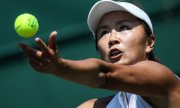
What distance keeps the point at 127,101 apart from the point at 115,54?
21cm

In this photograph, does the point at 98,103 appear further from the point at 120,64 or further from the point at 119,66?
the point at 119,66

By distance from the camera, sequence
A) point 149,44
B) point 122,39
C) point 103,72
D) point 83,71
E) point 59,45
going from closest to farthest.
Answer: point 83,71 < point 103,72 < point 122,39 < point 149,44 < point 59,45

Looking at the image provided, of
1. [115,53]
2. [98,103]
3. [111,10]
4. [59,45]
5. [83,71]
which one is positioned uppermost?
[59,45]

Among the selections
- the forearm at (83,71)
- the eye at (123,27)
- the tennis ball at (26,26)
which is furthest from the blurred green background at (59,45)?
the forearm at (83,71)

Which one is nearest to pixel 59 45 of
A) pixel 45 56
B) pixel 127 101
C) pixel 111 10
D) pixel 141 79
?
pixel 111 10

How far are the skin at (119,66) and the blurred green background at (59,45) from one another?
0.65m

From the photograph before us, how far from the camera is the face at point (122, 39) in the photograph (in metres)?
2.57

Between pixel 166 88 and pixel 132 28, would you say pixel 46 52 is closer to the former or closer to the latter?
pixel 166 88

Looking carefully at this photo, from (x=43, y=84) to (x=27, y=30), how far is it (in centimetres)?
103

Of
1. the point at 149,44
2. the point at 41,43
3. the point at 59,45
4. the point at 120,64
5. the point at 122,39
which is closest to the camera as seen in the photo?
the point at 41,43

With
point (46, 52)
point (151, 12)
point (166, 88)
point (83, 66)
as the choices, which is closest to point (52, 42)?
point (46, 52)

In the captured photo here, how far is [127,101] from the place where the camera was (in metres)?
2.63

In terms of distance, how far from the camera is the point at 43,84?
141 inches

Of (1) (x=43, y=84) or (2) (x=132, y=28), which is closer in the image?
(2) (x=132, y=28)
